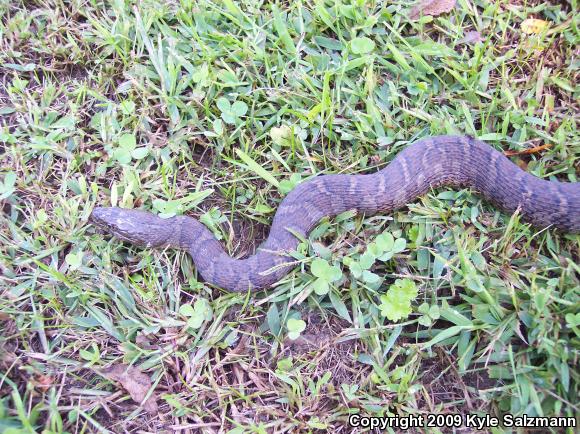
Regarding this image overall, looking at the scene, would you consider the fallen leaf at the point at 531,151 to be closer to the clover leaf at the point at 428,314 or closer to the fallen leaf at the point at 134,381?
the clover leaf at the point at 428,314

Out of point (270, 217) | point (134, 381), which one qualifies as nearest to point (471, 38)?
point (270, 217)

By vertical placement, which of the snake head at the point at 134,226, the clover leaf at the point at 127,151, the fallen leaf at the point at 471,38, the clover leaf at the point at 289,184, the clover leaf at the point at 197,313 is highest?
the fallen leaf at the point at 471,38

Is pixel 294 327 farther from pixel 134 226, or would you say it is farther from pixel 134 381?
pixel 134 226

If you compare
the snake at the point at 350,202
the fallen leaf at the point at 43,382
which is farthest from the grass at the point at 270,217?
the snake at the point at 350,202

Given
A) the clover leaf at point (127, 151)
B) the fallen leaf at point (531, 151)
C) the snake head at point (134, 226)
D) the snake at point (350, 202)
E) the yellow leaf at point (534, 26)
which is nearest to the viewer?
the snake at point (350, 202)

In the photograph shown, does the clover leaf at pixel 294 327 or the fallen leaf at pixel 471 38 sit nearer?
the clover leaf at pixel 294 327

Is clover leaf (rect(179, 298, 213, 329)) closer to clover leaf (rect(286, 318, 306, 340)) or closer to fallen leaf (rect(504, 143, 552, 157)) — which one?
clover leaf (rect(286, 318, 306, 340))

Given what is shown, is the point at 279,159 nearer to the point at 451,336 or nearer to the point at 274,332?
the point at 274,332
